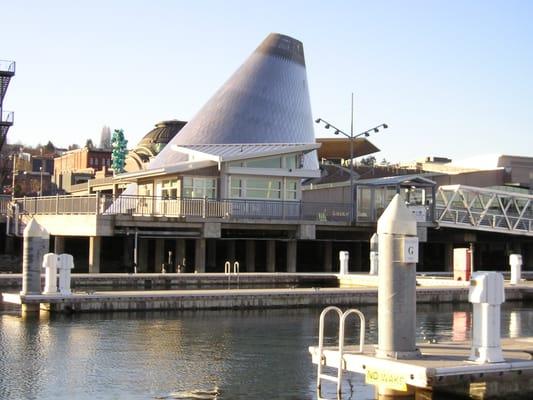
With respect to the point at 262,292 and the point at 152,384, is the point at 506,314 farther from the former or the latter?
the point at 152,384

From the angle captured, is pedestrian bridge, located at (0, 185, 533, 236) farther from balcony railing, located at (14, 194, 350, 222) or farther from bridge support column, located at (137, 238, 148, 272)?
bridge support column, located at (137, 238, 148, 272)

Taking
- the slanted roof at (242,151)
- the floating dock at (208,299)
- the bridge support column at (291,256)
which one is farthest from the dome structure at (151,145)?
the floating dock at (208,299)

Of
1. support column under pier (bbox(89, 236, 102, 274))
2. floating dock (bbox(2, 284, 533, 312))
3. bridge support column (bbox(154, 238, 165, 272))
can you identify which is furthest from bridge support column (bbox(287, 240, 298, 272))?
floating dock (bbox(2, 284, 533, 312))

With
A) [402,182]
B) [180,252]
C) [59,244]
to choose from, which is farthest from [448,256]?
[59,244]

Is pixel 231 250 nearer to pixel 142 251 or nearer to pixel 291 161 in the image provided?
pixel 142 251

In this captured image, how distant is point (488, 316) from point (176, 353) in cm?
733

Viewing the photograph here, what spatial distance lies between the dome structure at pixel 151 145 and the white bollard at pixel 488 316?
62.7 meters

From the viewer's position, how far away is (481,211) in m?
47.2

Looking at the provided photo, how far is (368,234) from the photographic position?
4500cm

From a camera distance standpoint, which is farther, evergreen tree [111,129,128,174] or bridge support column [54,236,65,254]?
evergreen tree [111,129,128,174]

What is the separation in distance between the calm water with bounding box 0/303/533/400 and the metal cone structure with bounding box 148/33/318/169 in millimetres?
28060

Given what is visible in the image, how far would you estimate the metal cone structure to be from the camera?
53.6m

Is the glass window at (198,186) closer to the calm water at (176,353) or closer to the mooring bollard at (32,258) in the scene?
the calm water at (176,353)

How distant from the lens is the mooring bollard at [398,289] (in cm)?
1198
